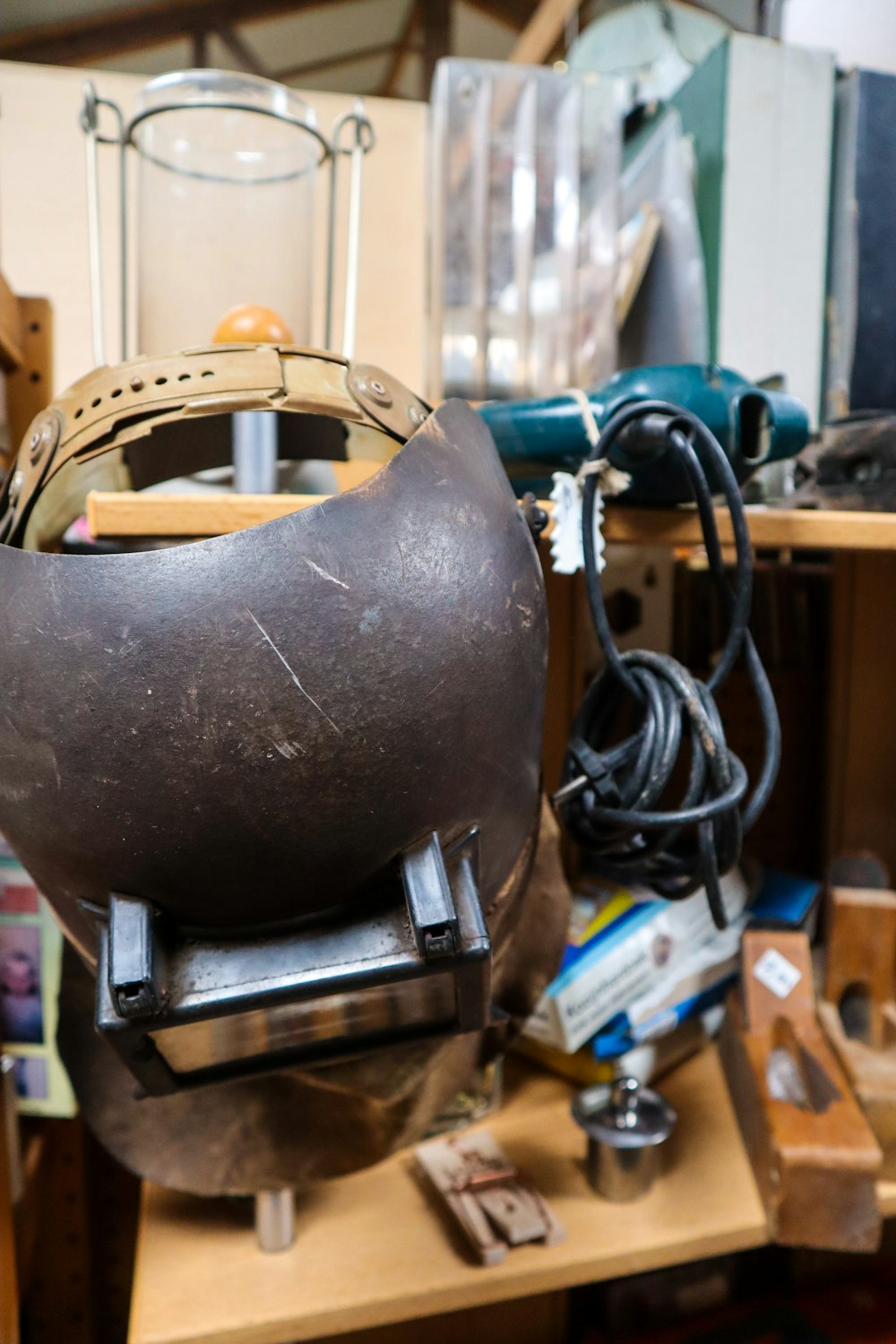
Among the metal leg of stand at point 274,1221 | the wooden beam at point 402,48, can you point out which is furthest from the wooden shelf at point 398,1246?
the wooden beam at point 402,48

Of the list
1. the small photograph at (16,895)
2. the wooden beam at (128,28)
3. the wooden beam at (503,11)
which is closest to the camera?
the small photograph at (16,895)

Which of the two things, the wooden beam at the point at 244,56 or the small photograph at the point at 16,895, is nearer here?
the small photograph at the point at 16,895

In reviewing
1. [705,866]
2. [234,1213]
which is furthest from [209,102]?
[234,1213]

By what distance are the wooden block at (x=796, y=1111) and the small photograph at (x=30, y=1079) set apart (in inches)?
25.2

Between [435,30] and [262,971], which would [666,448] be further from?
[435,30]

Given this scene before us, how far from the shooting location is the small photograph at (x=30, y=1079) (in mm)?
762

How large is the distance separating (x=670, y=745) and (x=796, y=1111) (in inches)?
16.1

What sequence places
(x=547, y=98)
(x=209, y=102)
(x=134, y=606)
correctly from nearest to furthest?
(x=134, y=606)
(x=209, y=102)
(x=547, y=98)

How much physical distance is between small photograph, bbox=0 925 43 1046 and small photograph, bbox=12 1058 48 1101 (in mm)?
24

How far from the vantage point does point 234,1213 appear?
688mm

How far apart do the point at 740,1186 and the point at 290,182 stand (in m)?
1.01

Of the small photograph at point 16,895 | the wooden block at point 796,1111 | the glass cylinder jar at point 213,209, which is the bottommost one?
the wooden block at point 796,1111

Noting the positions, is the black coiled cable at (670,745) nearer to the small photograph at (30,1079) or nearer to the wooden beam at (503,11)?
the small photograph at (30,1079)

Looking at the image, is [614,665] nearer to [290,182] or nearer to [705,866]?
[705,866]
